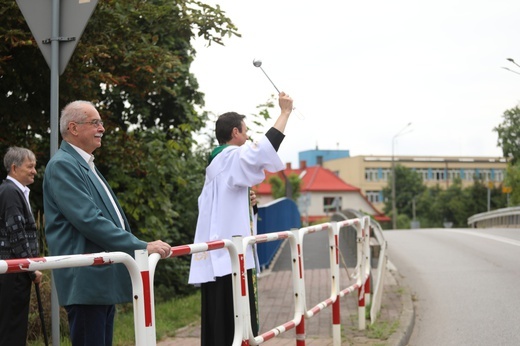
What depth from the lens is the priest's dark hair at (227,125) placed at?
225 inches

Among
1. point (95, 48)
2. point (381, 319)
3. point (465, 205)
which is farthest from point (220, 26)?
point (465, 205)

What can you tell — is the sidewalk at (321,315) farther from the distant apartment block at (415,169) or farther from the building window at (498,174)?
the building window at (498,174)

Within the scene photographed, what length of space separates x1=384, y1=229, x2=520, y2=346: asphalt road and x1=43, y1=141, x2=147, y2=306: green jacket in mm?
4643

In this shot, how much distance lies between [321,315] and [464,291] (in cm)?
341

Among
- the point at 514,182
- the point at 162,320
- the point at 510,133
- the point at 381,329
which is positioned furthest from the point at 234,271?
the point at 510,133

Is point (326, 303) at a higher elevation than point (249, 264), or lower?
lower

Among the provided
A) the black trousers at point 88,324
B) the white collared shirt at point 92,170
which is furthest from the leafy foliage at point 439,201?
the black trousers at point 88,324

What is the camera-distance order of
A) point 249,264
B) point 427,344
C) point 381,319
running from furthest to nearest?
point 381,319, point 427,344, point 249,264

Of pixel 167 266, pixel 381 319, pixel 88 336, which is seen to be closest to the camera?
pixel 88 336

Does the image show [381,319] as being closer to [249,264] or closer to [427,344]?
[427,344]

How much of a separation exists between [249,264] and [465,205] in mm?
94266

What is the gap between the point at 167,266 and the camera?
487 inches

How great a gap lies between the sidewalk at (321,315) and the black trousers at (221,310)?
1930mm

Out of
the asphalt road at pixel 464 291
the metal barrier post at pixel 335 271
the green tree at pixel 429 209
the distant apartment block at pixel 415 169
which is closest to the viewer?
the metal barrier post at pixel 335 271
